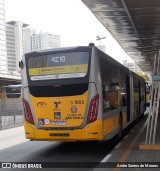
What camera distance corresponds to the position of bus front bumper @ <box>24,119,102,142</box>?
31.7ft

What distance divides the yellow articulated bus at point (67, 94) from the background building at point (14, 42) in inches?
4040

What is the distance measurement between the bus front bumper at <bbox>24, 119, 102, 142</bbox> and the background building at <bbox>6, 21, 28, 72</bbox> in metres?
103

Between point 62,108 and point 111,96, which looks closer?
point 62,108

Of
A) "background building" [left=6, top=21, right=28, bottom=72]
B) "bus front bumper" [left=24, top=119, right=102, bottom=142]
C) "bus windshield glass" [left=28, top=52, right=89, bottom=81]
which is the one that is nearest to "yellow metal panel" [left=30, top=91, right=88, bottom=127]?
"bus front bumper" [left=24, top=119, right=102, bottom=142]

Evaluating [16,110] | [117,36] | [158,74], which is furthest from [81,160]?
[16,110]

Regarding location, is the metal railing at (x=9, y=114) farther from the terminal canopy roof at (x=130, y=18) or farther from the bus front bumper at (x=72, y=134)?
the bus front bumper at (x=72, y=134)

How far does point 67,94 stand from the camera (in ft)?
32.7

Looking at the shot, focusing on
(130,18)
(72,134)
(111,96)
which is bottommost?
(72,134)

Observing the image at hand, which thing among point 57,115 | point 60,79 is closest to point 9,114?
point 57,115

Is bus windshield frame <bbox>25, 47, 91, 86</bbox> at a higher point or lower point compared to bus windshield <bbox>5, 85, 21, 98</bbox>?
higher

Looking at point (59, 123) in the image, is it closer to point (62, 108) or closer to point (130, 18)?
point (62, 108)

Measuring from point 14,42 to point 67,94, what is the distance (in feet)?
358

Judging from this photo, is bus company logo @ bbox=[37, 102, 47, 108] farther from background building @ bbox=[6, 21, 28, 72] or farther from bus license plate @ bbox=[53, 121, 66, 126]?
background building @ bbox=[6, 21, 28, 72]

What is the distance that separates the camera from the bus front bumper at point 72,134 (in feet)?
31.7
